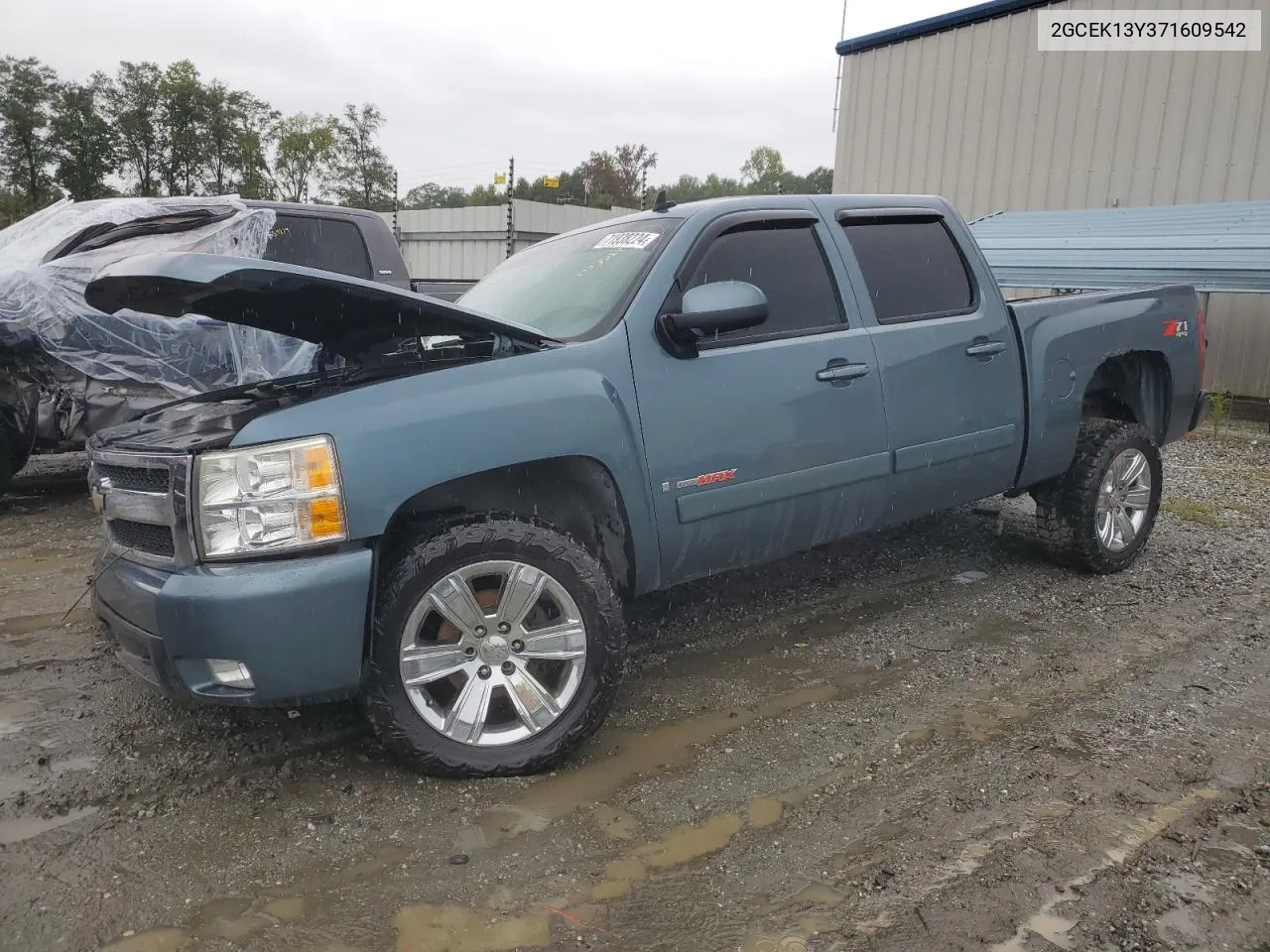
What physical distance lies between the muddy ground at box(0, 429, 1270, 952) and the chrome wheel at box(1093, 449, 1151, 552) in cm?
63

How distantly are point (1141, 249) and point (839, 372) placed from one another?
8.68 meters

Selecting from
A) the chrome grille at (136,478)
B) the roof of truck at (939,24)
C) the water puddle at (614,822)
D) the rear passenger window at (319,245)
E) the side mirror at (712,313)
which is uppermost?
the roof of truck at (939,24)

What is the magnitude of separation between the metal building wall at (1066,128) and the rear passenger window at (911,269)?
31.7 ft

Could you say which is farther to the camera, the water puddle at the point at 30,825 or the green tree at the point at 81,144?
the green tree at the point at 81,144

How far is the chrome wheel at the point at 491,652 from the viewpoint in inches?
107

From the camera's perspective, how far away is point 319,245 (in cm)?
683

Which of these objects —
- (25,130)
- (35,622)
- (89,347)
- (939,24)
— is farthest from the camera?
(25,130)

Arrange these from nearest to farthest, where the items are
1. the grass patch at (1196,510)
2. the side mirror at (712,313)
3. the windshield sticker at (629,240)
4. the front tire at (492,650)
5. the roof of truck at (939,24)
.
A: 1. the front tire at (492,650)
2. the side mirror at (712,313)
3. the windshield sticker at (629,240)
4. the grass patch at (1196,510)
5. the roof of truck at (939,24)

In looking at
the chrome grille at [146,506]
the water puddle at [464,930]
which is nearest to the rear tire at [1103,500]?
the water puddle at [464,930]

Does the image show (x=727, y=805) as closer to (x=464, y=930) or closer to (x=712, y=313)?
(x=464, y=930)

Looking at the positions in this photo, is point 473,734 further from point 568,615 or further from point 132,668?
point 132,668

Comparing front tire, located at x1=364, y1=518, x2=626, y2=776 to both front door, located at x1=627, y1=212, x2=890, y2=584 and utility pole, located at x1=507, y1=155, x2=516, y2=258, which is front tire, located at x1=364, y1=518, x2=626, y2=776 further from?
utility pole, located at x1=507, y1=155, x2=516, y2=258

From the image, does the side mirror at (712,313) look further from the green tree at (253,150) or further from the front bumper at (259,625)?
the green tree at (253,150)

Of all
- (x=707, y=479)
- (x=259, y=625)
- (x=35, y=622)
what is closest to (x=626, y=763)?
(x=707, y=479)
